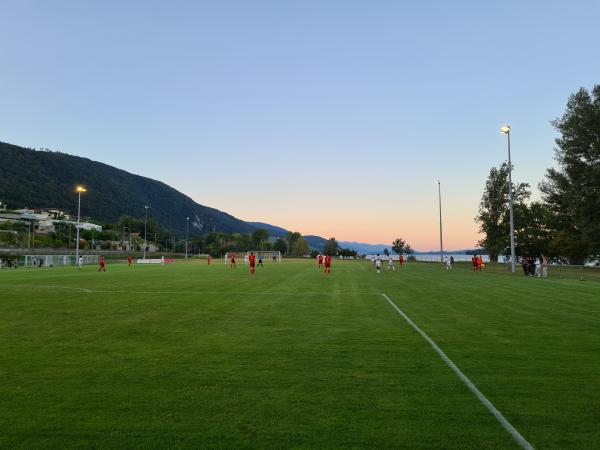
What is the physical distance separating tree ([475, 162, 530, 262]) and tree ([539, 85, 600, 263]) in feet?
72.5

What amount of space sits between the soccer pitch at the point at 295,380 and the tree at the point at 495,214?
73.9 meters

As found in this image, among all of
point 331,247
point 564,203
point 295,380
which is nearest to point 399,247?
point 331,247

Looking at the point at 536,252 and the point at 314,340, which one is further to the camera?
the point at 536,252

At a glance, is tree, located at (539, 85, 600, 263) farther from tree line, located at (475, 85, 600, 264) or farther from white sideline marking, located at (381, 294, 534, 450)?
white sideline marking, located at (381, 294, 534, 450)

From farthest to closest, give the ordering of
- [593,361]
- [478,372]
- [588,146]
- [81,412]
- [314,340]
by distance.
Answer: [588,146], [314,340], [593,361], [478,372], [81,412]

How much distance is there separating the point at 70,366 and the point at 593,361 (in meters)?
8.56

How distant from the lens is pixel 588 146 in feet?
183

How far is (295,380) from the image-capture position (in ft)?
22.3

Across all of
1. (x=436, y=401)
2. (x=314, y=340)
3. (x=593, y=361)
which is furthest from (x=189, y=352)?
(x=593, y=361)

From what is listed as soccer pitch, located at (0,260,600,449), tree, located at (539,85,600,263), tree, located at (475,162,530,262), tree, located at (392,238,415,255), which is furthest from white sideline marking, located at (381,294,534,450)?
tree, located at (392,238,415,255)

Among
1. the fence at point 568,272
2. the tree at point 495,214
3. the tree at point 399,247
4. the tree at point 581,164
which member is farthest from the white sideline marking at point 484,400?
the tree at point 399,247

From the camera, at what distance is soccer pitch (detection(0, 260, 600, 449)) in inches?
192

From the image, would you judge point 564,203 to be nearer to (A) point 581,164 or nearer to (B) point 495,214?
(A) point 581,164

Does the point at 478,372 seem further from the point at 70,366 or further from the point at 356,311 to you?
the point at 356,311
